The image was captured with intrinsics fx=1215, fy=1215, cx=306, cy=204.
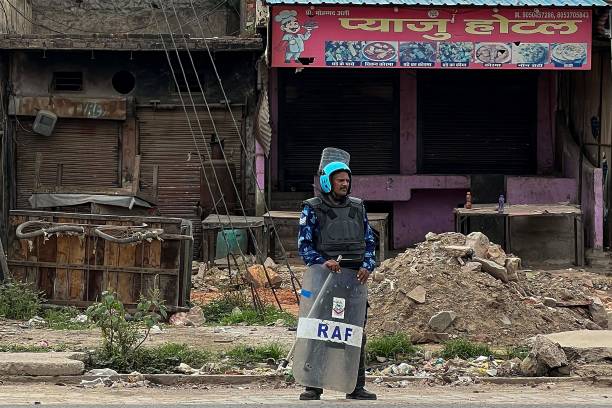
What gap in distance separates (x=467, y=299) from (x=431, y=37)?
753cm

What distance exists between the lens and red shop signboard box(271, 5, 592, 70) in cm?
1934

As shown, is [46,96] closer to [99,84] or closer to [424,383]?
[99,84]

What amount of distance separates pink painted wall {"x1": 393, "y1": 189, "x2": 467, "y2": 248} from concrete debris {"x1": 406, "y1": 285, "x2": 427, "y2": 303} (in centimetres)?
917

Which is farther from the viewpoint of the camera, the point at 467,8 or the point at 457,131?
the point at 457,131

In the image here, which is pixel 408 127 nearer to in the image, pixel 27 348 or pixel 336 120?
pixel 336 120

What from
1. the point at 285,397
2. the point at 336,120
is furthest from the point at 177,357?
the point at 336,120

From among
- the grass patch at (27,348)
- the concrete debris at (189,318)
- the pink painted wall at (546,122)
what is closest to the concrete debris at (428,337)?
the concrete debris at (189,318)

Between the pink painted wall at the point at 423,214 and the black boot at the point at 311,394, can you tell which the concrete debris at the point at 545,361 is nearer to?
the black boot at the point at 311,394

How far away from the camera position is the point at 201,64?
21.6m

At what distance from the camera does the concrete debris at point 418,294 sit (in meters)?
13.0

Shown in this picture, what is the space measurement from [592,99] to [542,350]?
1179cm

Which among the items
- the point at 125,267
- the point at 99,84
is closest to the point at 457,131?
the point at 99,84

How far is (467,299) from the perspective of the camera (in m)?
13.1

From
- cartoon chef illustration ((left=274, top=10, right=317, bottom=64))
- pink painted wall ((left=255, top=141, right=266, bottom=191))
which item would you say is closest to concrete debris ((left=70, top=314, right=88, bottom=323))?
cartoon chef illustration ((left=274, top=10, right=317, bottom=64))
